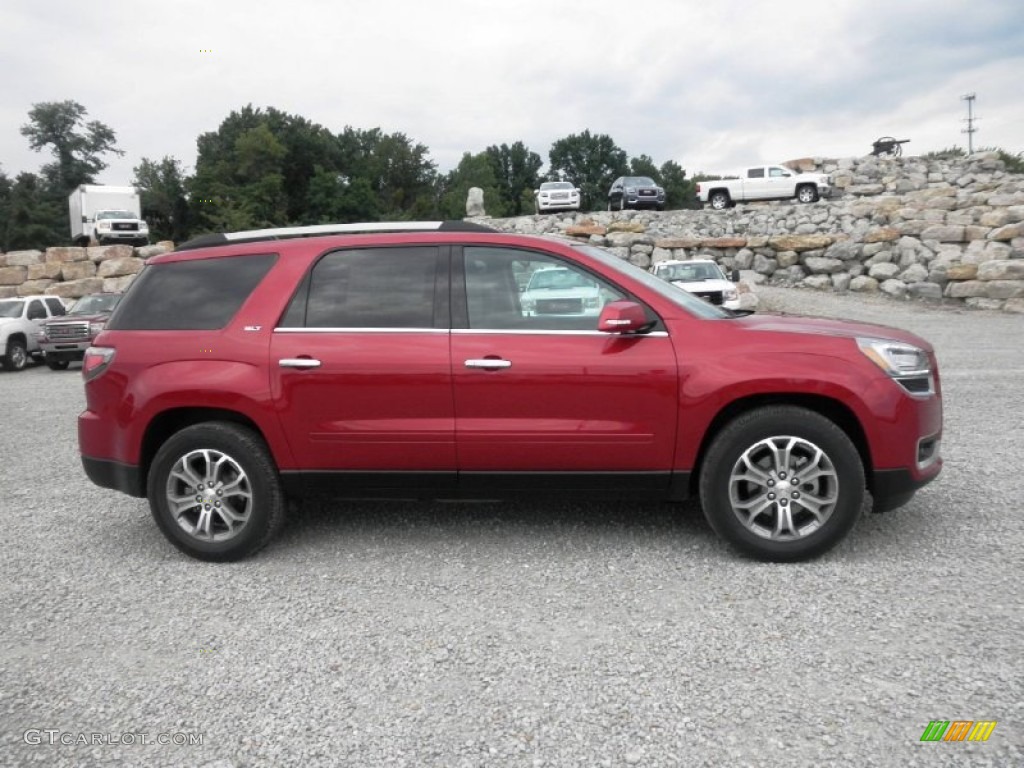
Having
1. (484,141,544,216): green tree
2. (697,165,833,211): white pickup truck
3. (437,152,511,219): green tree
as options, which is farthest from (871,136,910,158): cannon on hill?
(484,141,544,216): green tree

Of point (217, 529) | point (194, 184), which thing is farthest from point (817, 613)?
point (194, 184)

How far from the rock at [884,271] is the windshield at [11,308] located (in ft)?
74.4

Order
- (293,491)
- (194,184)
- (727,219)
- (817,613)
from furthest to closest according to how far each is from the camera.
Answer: (194,184), (727,219), (293,491), (817,613)

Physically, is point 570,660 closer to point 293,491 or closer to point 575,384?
point 575,384

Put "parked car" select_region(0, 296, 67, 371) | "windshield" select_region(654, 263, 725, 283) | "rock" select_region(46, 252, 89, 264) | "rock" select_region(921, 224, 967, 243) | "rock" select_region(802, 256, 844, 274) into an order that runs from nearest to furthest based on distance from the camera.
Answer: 1. "parked car" select_region(0, 296, 67, 371)
2. "windshield" select_region(654, 263, 725, 283)
3. "rock" select_region(921, 224, 967, 243)
4. "rock" select_region(802, 256, 844, 274)
5. "rock" select_region(46, 252, 89, 264)

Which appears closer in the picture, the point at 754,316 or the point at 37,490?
the point at 754,316

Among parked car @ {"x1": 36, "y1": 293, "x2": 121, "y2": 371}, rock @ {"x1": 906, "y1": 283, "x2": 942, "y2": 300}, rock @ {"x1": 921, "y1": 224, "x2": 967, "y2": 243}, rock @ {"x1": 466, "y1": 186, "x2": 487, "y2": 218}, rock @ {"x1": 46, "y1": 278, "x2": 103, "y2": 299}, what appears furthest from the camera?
rock @ {"x1": 466, "y1": 186, "x2": 487, "y2": 218}

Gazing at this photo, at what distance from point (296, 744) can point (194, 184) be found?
58788 millimetres

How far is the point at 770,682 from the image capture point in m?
3.06

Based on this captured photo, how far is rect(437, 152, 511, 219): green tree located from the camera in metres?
63.5

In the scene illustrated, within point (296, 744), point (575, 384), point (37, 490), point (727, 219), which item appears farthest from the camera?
point (727, 219)

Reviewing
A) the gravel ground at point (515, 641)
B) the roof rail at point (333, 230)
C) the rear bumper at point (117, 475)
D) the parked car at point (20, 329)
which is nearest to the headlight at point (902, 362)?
the gravel ground at point (515, 641)

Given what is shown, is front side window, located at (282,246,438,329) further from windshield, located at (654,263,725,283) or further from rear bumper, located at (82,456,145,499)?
windshield, located at (654,263,725,283)

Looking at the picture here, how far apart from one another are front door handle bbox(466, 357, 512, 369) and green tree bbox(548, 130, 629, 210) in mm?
90646
